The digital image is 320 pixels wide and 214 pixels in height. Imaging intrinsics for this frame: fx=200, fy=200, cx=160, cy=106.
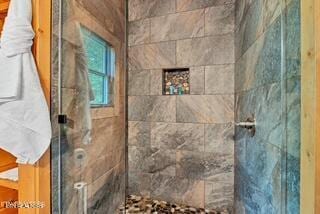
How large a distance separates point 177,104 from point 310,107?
1579mm

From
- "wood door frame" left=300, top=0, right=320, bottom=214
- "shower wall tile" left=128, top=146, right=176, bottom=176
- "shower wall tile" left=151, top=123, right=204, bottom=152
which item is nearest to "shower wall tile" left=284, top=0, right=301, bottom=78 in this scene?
"wood door frame" left=300, top=0, right=320, bottom=214

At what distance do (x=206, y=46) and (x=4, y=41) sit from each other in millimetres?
1573

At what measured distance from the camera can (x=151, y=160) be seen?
2125mm

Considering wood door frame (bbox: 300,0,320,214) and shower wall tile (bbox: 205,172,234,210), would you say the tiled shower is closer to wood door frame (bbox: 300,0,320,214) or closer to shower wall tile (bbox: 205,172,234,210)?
shower wall tile (bbox: 205,172,234,210)

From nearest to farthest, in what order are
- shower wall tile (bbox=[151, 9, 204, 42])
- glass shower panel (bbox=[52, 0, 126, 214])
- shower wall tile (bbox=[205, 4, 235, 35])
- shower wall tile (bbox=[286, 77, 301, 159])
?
shower wall tile (bbox=[286, 77, 301, 159]) < glass shower panel (bbox=[52, 0, 126, 214]) < shower wall tile (bbox=[205, 4, 235, 35]) < shower wall tile (bbox=[151, 9, 204, 42])

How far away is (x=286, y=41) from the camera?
694mm

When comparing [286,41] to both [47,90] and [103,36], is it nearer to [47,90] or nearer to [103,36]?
[47,90]

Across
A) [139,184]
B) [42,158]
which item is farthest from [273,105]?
[139,184]

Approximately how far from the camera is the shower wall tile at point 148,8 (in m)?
2.05

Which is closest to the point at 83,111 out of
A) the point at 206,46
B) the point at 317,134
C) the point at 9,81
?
the point at 9,81

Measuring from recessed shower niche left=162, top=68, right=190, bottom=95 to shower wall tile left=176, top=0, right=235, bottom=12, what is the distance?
0.60 metres

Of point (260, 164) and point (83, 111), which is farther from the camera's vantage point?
point (83, 111)

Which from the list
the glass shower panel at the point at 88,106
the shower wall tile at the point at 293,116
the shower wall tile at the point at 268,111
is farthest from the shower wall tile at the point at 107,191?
the shower wall tile at the point at 293,116

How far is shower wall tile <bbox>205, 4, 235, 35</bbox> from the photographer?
1.84 metres
